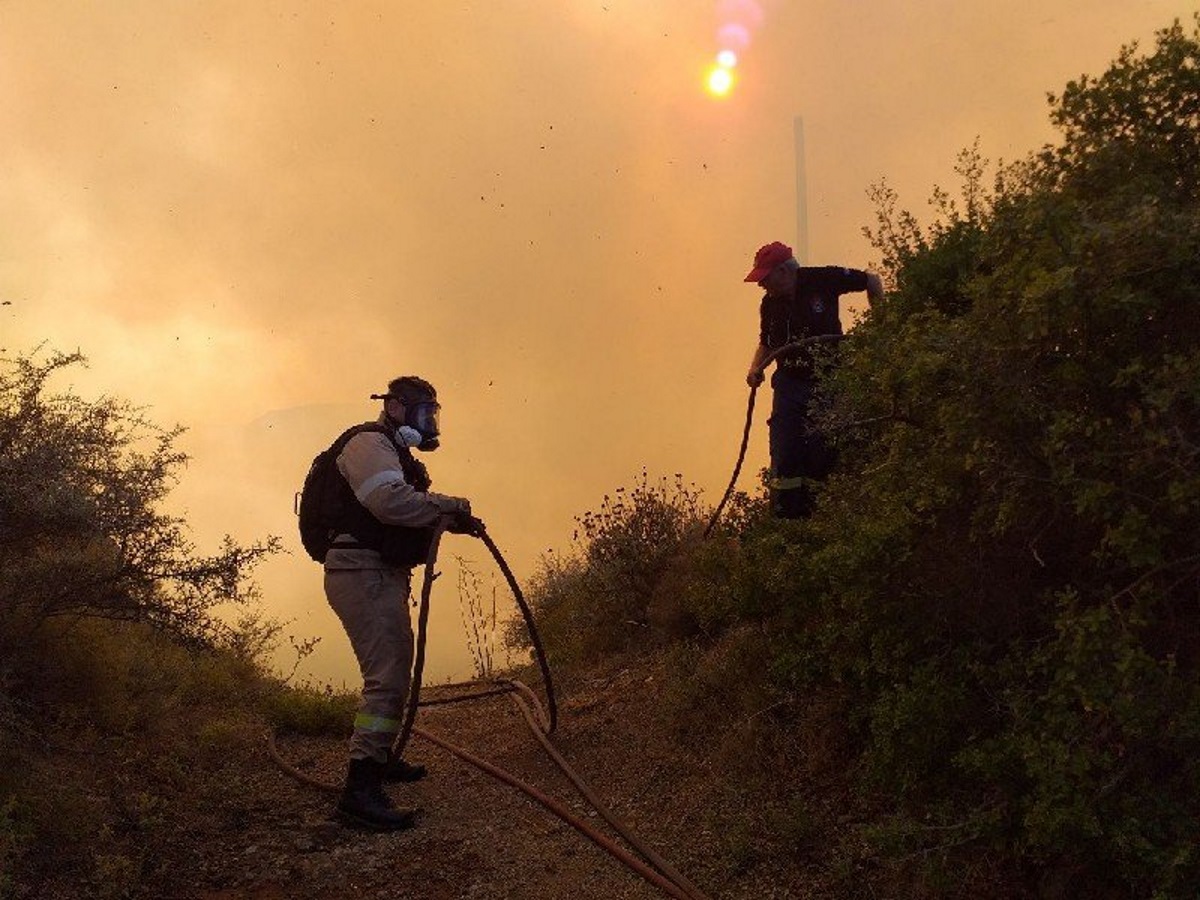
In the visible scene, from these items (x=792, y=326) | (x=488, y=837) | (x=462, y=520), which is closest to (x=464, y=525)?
(x=462, y=520)

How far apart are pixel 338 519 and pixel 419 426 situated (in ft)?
2.56

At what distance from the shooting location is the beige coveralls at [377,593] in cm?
539

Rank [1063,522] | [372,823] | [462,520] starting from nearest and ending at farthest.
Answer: [1063,522], [372,823], [462,520]

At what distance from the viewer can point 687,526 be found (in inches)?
364

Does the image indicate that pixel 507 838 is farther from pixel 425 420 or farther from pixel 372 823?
pixel 425 420

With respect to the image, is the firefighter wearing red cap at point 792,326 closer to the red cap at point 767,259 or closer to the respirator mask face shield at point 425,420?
the red cap at point 767,259

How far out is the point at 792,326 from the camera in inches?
303

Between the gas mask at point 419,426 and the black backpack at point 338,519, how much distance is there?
0.15m

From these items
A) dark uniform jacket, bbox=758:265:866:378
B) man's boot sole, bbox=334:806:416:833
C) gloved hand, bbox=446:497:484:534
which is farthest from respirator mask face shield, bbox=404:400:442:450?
dark uniform jacket, bbox=758:265:866:378

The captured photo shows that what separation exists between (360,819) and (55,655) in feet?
8.26

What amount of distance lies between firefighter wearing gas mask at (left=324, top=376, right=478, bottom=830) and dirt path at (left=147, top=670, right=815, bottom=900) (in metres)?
0.28

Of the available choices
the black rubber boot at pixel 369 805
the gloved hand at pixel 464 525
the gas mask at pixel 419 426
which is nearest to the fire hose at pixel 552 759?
the gloved hand at pixel 464 525

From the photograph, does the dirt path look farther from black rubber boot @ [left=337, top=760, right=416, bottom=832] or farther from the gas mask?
the gas mask

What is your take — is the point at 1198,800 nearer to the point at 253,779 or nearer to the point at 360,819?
the point at 360,819
